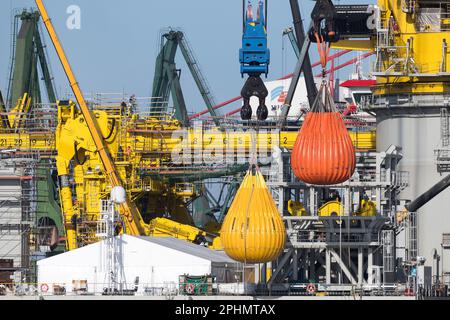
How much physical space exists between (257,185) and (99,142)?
72.4 feet

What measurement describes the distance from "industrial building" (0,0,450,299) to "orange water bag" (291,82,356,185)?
78 millimetres

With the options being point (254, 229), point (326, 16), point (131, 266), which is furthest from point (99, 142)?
point (254, 229)

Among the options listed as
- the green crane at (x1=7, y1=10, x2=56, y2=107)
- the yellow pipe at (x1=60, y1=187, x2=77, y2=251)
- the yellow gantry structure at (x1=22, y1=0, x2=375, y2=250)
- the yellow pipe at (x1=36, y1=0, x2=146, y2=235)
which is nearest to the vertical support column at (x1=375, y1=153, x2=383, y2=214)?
the yellow gantry structure at (x1=22, y1=0, x2=375, y2=250)

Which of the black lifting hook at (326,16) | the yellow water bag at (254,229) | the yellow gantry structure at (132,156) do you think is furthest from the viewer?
the yellow gantry structure at (132,156)

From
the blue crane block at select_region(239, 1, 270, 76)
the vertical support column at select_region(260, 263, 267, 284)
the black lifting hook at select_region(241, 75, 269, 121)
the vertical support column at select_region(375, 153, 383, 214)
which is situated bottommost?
the vertical support column at select_region(260, 263, 267, 284)

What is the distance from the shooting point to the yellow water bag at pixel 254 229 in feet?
342

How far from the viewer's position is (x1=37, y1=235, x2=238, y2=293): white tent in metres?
111

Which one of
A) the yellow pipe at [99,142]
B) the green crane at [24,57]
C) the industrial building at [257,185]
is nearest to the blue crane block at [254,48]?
the industrial building at [257,185]

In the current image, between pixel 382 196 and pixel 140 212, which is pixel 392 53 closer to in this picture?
pixel 382 196

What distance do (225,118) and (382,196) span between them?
79.3ft

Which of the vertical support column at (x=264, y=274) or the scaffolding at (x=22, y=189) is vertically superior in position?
the scaffolding at (x=22, y=189)

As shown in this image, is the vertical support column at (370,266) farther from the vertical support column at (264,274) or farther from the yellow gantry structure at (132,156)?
the yellow gantry structure at (132,156)

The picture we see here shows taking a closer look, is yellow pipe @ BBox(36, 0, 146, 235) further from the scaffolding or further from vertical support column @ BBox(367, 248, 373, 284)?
vertical support column @ BBox(367, 248, 373, 284)

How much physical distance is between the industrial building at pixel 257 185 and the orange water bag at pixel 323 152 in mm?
78
